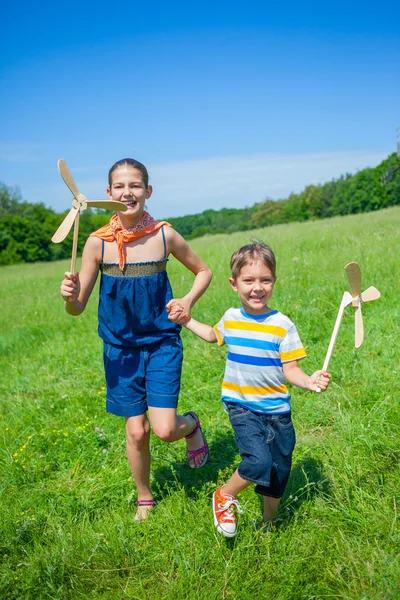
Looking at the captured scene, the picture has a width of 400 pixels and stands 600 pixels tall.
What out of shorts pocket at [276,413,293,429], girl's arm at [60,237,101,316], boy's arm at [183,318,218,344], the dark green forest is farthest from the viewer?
the dark green forest

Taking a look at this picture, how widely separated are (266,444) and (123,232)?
1520 millimetres

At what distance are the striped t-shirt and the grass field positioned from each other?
62 centimetres

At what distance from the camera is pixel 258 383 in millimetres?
2756

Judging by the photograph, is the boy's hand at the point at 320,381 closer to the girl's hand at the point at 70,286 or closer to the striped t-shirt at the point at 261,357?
the striped t-shirt at the point at 261,357

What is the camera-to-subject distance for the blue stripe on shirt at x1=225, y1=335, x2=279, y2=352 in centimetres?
272

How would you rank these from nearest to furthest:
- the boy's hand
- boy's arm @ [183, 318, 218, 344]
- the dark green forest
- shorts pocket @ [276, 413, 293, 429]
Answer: the boy's hand → shorts pocket @ [276, 413, 293, 429] → boy's arm @ [183, 318, 218, 344] → the dark green forest

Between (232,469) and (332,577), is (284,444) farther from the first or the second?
(232,469)

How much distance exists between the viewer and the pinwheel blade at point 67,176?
2.80 meters

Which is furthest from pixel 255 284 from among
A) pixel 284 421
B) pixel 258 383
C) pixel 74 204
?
pixel 74 204

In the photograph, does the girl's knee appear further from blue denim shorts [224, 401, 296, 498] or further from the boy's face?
the boy's face

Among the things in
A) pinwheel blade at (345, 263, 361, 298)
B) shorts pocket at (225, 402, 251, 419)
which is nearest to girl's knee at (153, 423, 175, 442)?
shorts pocket at (225, 402, 251, 419)

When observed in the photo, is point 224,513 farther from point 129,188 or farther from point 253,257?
point 129,188

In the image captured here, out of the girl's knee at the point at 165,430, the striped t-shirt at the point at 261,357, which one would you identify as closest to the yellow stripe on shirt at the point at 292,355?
the striped t-shirt at the point at 261,357

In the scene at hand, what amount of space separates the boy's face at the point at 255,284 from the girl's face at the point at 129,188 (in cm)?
84
